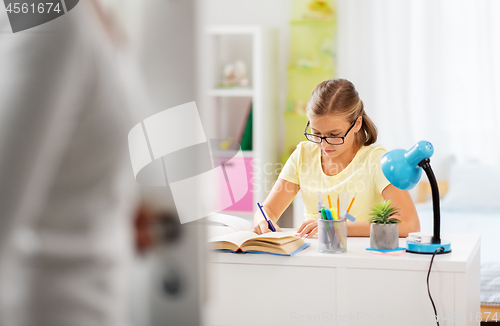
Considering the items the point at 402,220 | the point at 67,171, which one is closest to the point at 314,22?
the point at 402,220

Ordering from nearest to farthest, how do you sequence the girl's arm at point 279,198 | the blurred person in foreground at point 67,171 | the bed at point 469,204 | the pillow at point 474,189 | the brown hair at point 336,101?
the blurred person in foreground at point 67,171, the brown hair at point 336,101, the girl's arm at point 279,198, the bed at point 469,204, the pillow at point 474,189

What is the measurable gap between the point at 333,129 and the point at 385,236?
52 cm

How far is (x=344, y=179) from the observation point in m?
1.67

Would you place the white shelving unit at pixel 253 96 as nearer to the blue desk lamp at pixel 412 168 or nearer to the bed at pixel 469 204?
the bed at pixel 469 204

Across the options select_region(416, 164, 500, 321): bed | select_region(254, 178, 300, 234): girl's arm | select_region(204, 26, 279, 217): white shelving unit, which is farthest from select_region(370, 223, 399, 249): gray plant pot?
select_region(204, 26, 279, 217): white shelving unit

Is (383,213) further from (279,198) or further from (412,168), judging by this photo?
(279,198)

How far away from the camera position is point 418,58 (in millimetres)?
3365

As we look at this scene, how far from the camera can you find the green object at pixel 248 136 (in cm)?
334

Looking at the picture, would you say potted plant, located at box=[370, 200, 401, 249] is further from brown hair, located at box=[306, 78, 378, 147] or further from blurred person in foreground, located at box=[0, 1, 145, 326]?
blurred person in foreground, located at box=[0, 1, 145, 326]

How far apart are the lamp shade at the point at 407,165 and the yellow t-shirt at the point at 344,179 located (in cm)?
40

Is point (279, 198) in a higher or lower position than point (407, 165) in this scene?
lower

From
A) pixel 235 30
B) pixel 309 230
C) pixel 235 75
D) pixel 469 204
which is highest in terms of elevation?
pixel 235 30

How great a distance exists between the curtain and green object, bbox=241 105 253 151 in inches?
27.4

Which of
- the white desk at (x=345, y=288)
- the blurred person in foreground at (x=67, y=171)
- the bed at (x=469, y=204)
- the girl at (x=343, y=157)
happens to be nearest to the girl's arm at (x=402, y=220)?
the girl at (x=343, y=157)
